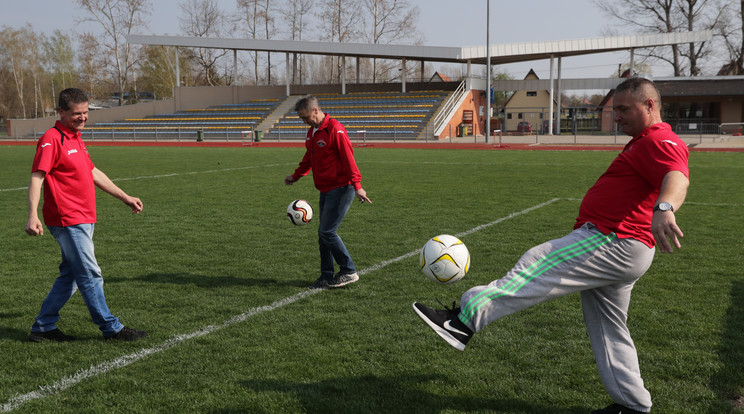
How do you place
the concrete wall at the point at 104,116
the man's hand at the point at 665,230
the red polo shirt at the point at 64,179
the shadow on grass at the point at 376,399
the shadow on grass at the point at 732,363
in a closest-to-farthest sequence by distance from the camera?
the man's hand at the point at 665,230 → the shadow on grass at the point at 376,399 → the shadow on grass at the point at 732,363 → the red polo shirt at the point at 64,179 → the concrete wall at the point at 104,116

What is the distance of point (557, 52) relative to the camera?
47688mm

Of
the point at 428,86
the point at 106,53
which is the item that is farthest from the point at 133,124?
the point at 428,86

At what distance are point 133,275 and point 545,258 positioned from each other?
5195 millimetres

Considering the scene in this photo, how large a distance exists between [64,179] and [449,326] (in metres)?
3.11

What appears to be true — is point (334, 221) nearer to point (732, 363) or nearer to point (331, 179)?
point (331, 179)

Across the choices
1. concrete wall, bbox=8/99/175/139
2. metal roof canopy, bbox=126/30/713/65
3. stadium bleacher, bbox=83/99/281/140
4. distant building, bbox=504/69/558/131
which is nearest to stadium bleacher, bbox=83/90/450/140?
stadium bleacher, bbox=83/99/281/140

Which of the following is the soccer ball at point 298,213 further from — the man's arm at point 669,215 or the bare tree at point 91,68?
the bare tree at point 91,68

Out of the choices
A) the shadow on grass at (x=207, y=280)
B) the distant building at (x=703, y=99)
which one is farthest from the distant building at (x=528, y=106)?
the shadow on grass at (x=207, y=280)

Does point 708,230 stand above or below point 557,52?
below

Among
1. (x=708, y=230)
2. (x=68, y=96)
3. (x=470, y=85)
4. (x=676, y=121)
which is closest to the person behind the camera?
(x=68, y=96)

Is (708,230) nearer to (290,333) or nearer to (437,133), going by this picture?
(290,333)

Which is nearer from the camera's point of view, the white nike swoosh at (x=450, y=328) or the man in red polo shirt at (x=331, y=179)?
the white nike swoosh at (x=450, y=328)

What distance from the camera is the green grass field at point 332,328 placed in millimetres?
3830

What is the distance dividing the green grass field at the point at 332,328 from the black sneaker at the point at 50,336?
8cm
